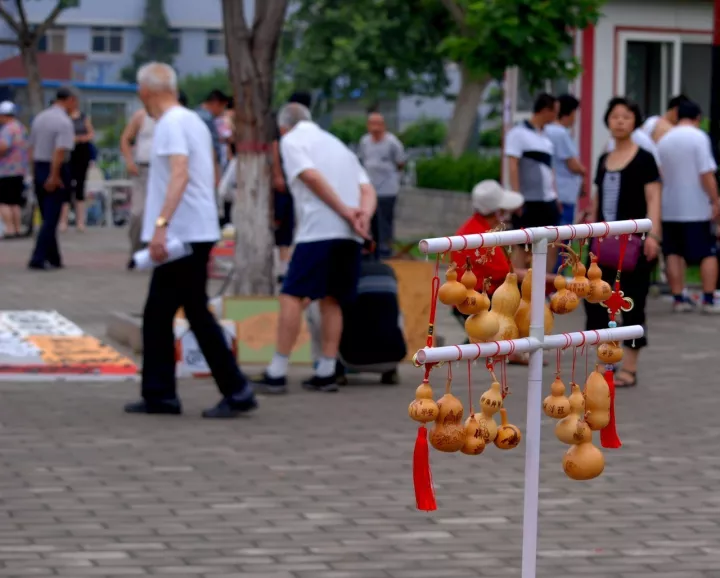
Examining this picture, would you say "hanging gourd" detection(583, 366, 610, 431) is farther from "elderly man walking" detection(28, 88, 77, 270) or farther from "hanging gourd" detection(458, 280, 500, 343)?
"elderly man walking" detection(28, 88, 77, 270)

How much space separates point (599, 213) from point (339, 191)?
168cm

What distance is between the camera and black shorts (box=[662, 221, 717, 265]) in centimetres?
1351

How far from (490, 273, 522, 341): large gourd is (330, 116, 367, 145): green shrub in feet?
129

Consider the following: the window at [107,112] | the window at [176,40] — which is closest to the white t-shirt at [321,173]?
the window at [107,112]

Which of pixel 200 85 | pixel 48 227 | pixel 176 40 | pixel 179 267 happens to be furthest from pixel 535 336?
pixel 176 40

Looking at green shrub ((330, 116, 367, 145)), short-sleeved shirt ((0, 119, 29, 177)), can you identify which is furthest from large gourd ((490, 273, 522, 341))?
green shrub ((330, 116, 367, 145))

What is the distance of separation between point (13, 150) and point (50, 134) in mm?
3807

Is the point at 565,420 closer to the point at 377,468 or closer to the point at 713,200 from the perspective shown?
the point at 377,468

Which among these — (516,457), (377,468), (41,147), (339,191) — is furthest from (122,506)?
(41,147)

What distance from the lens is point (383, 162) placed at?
61.3 feet

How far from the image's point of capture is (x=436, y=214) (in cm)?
2503

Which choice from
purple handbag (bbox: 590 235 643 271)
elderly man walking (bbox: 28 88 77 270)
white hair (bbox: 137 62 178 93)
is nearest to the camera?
white hair (bbox: 137 62 178 93)

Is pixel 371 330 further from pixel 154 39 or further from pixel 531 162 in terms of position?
pixel 154 39

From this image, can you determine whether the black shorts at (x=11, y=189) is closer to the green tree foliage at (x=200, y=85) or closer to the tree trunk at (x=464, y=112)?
the tree trunk at (x=464, y=112)
